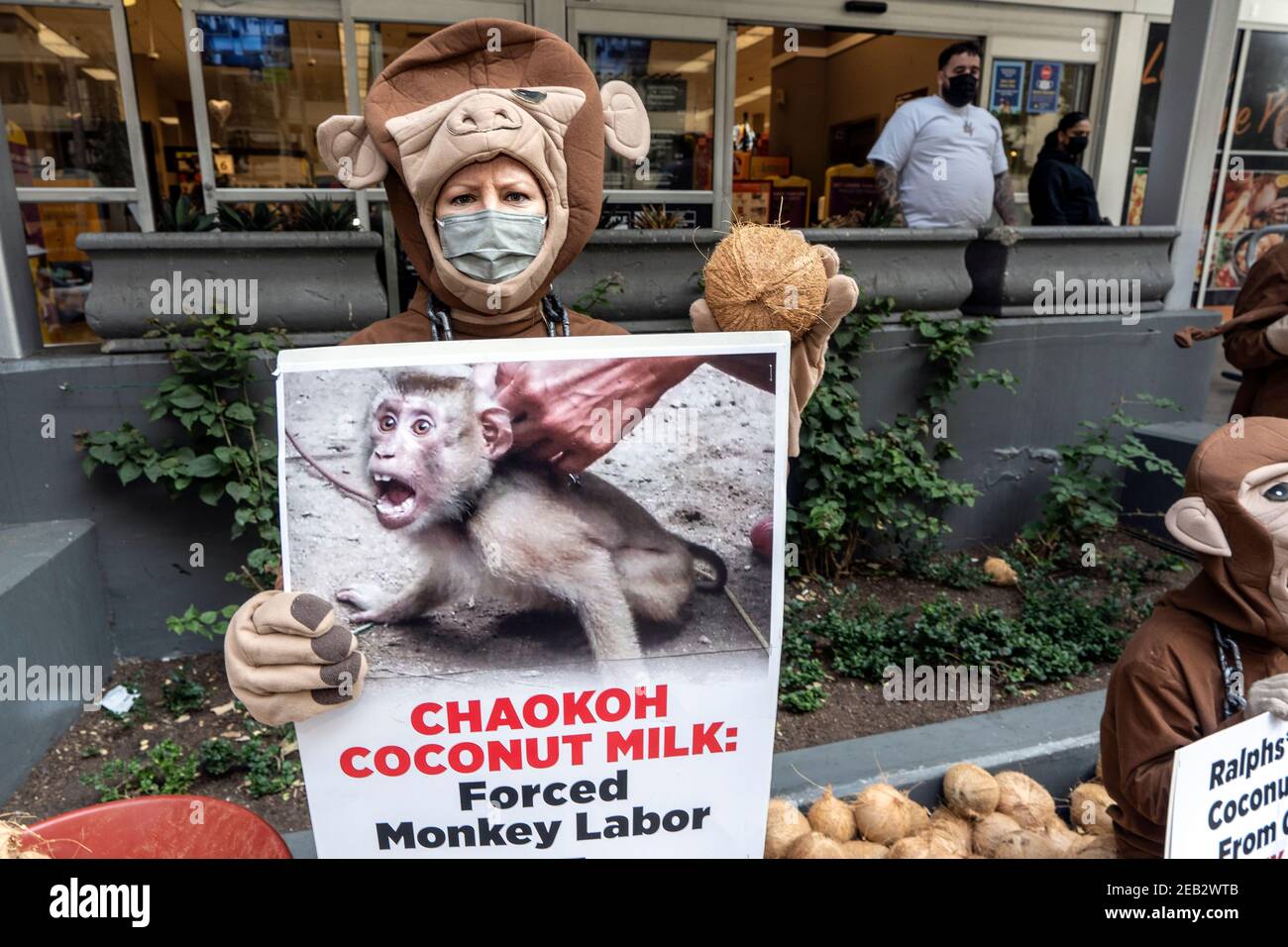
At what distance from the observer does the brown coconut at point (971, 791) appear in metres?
2.49

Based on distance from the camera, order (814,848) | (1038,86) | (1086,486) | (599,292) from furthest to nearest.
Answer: (1038,86)
(1086,486)
(599,292)
(814,848)

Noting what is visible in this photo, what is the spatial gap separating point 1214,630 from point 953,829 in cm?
103

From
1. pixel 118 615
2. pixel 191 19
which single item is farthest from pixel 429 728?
pixel 191 19

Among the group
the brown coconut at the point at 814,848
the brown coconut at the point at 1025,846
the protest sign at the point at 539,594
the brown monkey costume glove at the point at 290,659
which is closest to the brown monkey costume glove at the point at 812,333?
the protest sign at the point at 539,594

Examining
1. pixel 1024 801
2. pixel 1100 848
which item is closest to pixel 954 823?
pixel 1024 801

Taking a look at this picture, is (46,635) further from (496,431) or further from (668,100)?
(668,100)

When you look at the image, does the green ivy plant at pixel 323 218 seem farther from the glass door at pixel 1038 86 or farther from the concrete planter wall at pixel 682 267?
the glass door at pixel 1038 86

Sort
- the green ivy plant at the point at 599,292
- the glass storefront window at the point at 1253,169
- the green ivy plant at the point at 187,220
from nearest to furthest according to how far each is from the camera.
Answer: the green ivy plant at the point at 187,220 → the green ivy plant at the point at 599,292 → the glass storefront window at the point at 1253,169

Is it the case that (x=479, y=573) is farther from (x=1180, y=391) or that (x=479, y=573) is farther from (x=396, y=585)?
(x=1180, y=391)

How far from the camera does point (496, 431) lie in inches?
58.2

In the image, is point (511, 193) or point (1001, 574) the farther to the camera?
point (1001, 574)

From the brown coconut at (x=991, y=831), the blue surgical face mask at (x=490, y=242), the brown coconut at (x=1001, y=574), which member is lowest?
the brown coconut at (x=1001, y=574)

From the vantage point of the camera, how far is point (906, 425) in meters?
4.82

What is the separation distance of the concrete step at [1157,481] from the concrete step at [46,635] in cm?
557
